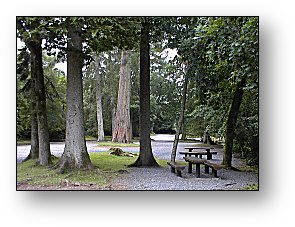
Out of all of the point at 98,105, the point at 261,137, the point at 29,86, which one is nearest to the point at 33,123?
the point at 29,86

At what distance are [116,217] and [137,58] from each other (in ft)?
4.93

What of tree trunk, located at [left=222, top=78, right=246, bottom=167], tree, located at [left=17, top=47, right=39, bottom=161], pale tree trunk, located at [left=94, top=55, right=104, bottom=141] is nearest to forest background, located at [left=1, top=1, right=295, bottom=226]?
tree, located at [left=17, top=47, right=39, bottom=161]

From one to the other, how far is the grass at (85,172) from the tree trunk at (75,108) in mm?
77

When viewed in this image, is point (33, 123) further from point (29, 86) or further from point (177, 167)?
point (177, 167)

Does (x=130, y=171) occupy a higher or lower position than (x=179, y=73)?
lower

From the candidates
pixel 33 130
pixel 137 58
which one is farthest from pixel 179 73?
pixel 33 130

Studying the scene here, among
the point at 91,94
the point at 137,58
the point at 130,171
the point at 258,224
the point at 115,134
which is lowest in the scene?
the point at 258,224

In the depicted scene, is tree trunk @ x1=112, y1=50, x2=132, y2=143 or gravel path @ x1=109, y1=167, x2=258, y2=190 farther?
tree trunk @ x1=112, y1=50, x2=132, y2=143

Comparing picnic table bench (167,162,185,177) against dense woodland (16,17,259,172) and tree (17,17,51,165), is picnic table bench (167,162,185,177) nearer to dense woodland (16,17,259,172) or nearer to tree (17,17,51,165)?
dense woodland (16,17,259,172)

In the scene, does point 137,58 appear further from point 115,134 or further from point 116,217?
point 116,217

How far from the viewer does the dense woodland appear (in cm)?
363

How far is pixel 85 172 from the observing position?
3643mm

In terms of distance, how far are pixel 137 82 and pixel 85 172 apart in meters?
0.97

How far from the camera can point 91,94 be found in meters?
3.71
